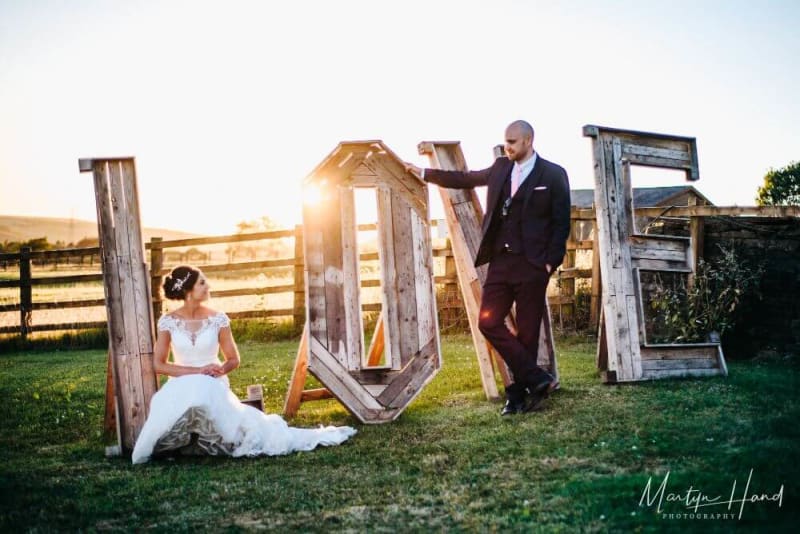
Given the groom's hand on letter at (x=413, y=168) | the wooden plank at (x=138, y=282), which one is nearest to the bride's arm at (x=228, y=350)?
the wooden plank at (x=138, y=282)

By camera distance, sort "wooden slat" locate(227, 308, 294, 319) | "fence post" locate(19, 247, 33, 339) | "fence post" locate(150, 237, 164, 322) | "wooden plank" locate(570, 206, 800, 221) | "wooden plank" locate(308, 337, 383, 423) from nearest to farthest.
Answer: "wooden plank" locate(308, 337, 383, 423), "wooden plank" locate(570, 206, 800, 221), "wooden slat" locate(227, 308, 294, 319), "fence post" locate(150, 237, 164, 322), "fence post" locate(19, 247, 33, 339)

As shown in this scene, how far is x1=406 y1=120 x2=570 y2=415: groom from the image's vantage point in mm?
5773

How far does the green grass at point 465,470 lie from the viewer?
142 inches

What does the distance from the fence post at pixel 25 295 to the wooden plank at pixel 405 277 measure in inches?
383

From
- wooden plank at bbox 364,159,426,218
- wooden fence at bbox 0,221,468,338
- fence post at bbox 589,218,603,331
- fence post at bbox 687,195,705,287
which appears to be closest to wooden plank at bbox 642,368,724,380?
fence post at bbox 687,195,705,287

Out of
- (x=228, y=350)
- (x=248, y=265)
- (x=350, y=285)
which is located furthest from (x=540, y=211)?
(x=248, y=265)

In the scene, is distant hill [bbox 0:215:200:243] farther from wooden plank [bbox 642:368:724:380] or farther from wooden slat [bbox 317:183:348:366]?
wooden plank [bbox 642:368:724:380]

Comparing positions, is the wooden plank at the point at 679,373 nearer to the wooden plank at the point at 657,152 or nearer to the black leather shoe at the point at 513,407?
the black leather shoe at the point at 513,407

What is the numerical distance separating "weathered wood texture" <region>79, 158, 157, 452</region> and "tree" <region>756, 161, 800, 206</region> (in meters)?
46.4

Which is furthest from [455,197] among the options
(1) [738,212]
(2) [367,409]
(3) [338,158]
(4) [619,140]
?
(1) [738,212]

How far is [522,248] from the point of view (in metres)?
5.80

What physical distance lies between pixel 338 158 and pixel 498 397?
101 inches

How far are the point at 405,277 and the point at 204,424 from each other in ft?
7.13

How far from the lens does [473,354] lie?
9.78m
